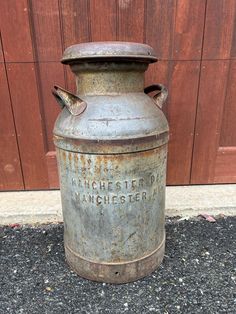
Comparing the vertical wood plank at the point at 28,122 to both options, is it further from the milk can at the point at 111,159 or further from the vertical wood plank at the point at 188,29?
the vertical wood plank at the point at 188,29

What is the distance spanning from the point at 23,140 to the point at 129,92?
1.30m

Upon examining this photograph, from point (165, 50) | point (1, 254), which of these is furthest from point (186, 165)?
point (1, 254)

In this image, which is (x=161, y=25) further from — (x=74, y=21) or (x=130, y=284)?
(x=130, y=284)

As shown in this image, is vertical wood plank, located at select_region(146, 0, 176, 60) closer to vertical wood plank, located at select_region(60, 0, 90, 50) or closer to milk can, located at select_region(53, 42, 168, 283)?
vertical wood plank, located at select_region(60, 0, 90, 50)

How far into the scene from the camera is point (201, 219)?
7.67 feet

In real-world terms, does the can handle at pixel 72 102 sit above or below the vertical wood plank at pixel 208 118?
above

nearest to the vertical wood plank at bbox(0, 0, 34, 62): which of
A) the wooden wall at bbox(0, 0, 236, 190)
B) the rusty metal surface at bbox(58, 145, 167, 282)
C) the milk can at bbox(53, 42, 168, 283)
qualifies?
the wooden wall at bbox(0, 0, 236, 190)

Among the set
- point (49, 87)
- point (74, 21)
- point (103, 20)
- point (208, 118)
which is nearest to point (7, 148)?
point (49, 87)

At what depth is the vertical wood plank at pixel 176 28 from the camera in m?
2.12

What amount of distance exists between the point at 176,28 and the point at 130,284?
186 centimetres

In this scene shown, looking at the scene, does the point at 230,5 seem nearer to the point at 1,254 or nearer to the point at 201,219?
the point at 201,219

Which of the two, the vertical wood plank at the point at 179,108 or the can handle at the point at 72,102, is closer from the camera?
the can handle at the point at 72,102

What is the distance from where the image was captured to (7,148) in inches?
97.1

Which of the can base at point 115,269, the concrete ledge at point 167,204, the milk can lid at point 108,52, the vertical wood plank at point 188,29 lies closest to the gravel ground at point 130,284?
the can base at point 115,269
